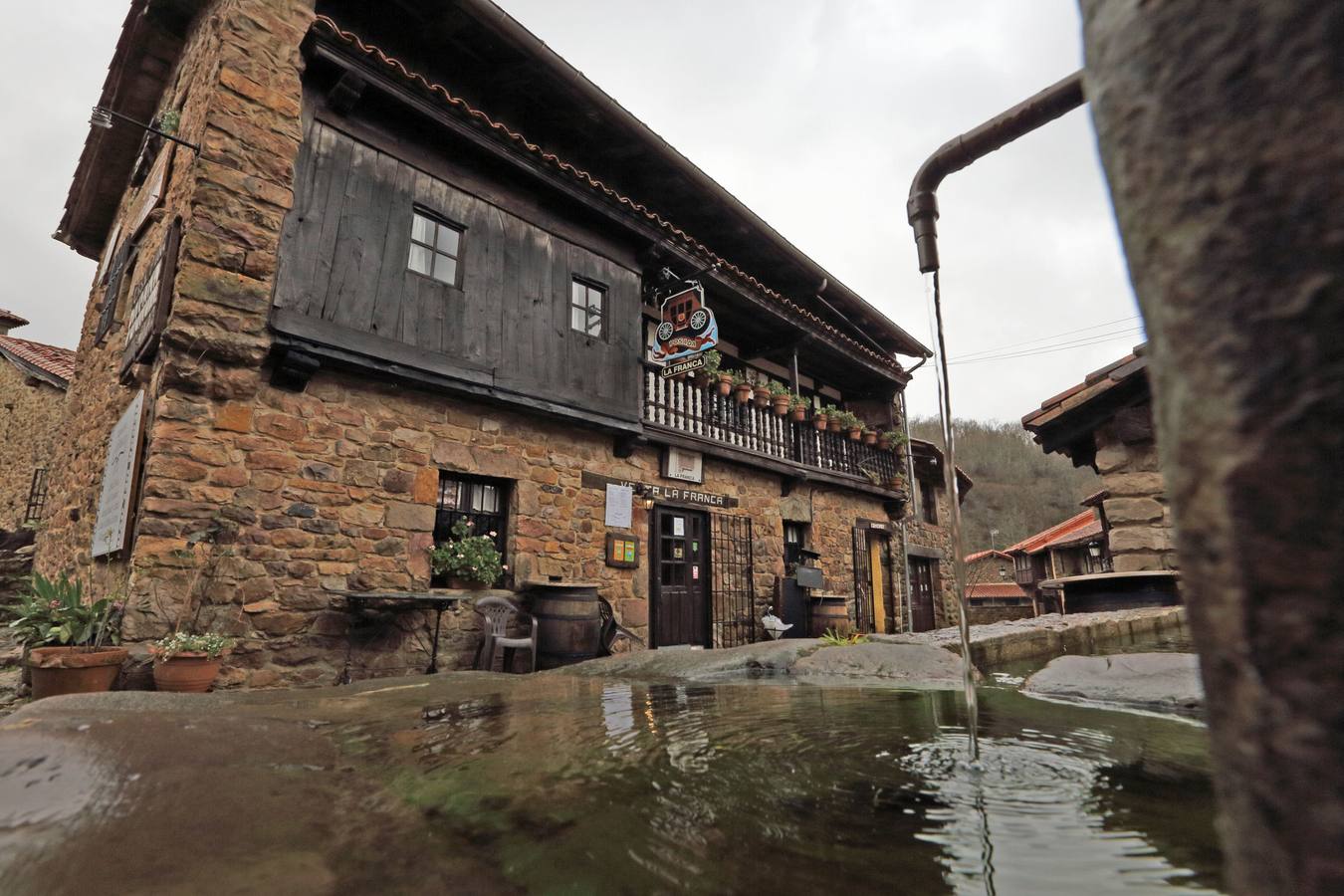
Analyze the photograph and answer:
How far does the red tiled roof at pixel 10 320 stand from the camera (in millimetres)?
13641

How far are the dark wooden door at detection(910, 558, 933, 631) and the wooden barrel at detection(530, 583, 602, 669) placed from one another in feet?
29.1

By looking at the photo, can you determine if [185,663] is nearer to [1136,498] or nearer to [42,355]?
[1136,498]

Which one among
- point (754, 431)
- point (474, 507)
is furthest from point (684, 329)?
point (474, 507)

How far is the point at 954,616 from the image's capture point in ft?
46.7

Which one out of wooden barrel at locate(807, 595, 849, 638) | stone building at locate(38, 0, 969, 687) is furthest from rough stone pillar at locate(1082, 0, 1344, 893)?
wooden barrel at locate(807, 595, 849, 638)

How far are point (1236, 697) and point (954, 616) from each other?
1532cm

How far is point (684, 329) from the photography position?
802 cm

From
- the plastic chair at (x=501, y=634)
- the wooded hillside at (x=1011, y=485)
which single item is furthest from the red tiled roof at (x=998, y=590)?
the plastic chair at (x=501, y=634)

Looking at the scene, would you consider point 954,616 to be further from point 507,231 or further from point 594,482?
point 507,231

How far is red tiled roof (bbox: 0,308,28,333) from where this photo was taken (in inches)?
537

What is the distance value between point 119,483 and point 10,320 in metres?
13.1

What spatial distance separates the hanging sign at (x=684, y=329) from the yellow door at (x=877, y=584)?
593cm

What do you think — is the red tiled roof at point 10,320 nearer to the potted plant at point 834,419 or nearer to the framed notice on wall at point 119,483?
the framed notice on wall at point 119,483

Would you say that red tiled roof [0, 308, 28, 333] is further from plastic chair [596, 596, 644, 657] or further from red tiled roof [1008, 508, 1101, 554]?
red tiled roof [1008, 508, 1101, 554]
